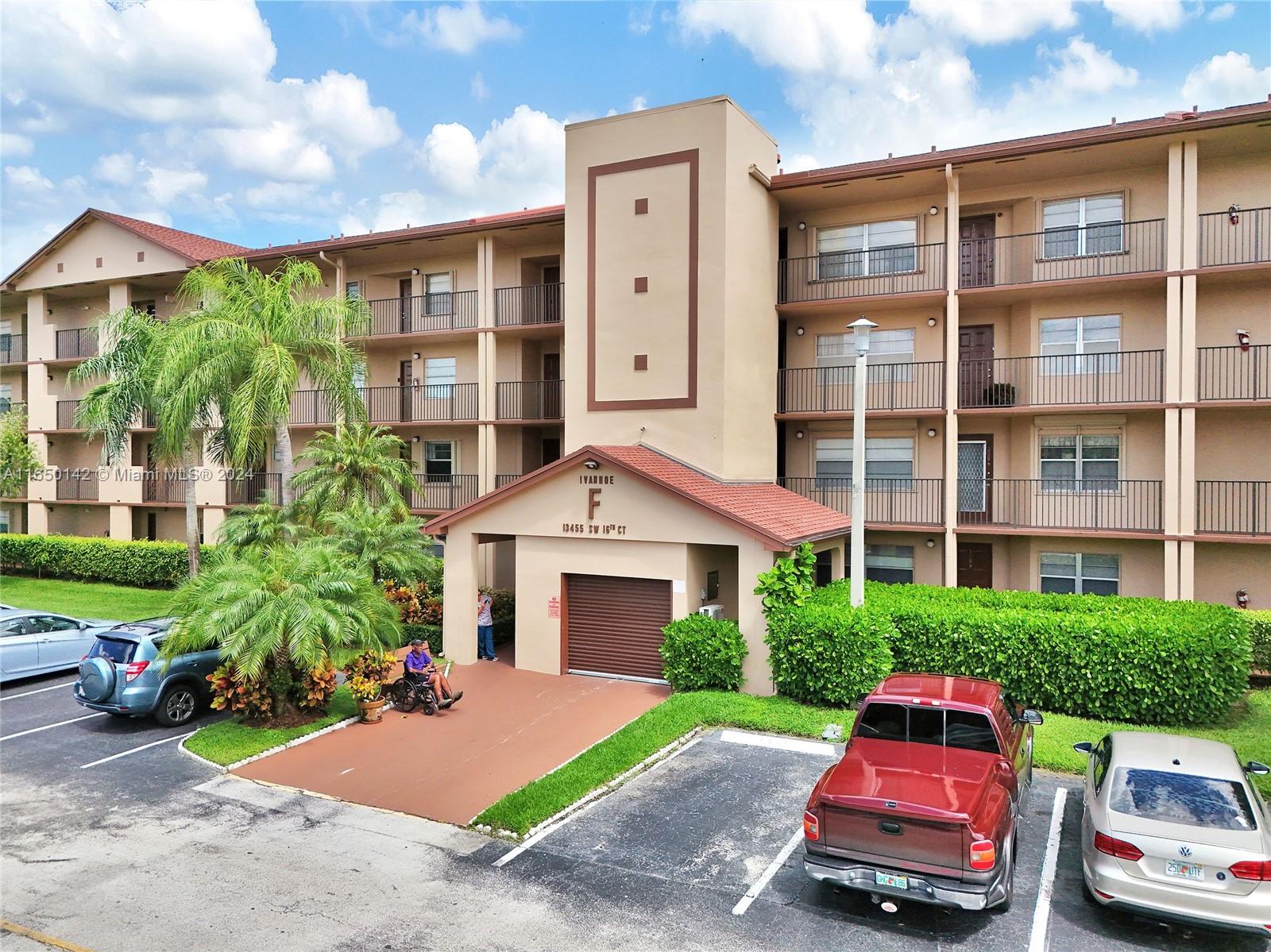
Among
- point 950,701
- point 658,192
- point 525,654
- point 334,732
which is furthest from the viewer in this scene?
point 658,192

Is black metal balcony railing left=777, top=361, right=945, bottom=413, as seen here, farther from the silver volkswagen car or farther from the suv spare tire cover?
the suv spare tire cover

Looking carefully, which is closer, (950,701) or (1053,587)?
(950,701)

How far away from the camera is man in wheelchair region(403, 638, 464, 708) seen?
14797mm

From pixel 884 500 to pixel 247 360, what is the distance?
16.1 metres

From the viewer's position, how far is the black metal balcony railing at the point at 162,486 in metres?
30.0

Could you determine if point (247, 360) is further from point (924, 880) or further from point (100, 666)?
point (924, 880)

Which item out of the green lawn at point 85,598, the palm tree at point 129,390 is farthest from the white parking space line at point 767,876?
the green lawn at point 85,598

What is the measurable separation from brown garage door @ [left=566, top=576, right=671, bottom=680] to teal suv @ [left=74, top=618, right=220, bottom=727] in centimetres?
706

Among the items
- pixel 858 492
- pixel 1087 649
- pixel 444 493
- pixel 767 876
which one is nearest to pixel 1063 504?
pixel 1087 649

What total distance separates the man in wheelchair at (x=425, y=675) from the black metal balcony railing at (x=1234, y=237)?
17.9 m

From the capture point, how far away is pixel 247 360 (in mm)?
20391

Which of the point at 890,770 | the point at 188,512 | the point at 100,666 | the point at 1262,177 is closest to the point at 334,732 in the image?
the point at 100,666

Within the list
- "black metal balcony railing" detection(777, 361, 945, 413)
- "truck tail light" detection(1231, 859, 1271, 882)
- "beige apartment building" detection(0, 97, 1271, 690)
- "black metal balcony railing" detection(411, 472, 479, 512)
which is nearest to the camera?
"truck tail light" detection(1231, 859, 1271, 882)

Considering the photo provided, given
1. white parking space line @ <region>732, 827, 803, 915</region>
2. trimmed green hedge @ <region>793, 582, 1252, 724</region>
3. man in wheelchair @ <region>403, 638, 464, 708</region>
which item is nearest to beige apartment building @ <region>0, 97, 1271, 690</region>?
trimmed green hedge @ <region>793, 582, 1252, 724</region>
